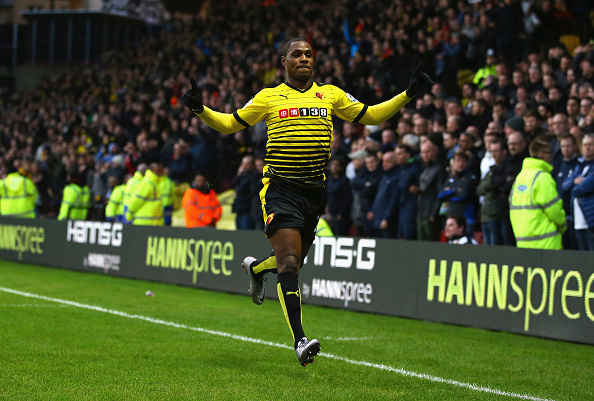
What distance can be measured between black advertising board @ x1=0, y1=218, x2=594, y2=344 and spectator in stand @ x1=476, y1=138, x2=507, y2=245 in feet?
3.82

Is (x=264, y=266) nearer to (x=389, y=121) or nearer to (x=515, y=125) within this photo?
(x=515, y=125)

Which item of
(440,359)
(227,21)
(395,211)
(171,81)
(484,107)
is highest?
(227,21)

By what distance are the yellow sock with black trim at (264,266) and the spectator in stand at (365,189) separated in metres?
6.76

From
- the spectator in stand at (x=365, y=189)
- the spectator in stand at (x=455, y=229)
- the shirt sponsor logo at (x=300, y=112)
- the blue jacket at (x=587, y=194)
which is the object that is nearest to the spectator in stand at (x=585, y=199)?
the blue jacket at (x=587, y=194)

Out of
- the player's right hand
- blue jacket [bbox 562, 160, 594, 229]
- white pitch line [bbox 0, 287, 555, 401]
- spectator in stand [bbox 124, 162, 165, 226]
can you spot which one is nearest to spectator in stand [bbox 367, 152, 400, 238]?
blue jacket [bbox 562, 160, 594, 229]

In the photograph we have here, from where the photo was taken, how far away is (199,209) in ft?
54.9

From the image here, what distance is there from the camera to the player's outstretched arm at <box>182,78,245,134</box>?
6734 mm

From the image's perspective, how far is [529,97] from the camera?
1434 centimetres

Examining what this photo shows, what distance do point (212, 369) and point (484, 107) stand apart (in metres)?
8.75

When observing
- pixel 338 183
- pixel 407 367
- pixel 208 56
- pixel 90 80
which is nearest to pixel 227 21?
pixel 208 56

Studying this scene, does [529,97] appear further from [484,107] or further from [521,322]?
[521,322]

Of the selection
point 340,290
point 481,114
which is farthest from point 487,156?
point 340,290

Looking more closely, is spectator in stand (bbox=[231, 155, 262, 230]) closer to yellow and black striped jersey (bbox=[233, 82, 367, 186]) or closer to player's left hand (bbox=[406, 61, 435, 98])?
yellow and black striped jersey (bbox=[233, 82, 367, 186])

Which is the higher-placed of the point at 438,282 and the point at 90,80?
the point at 90,80
